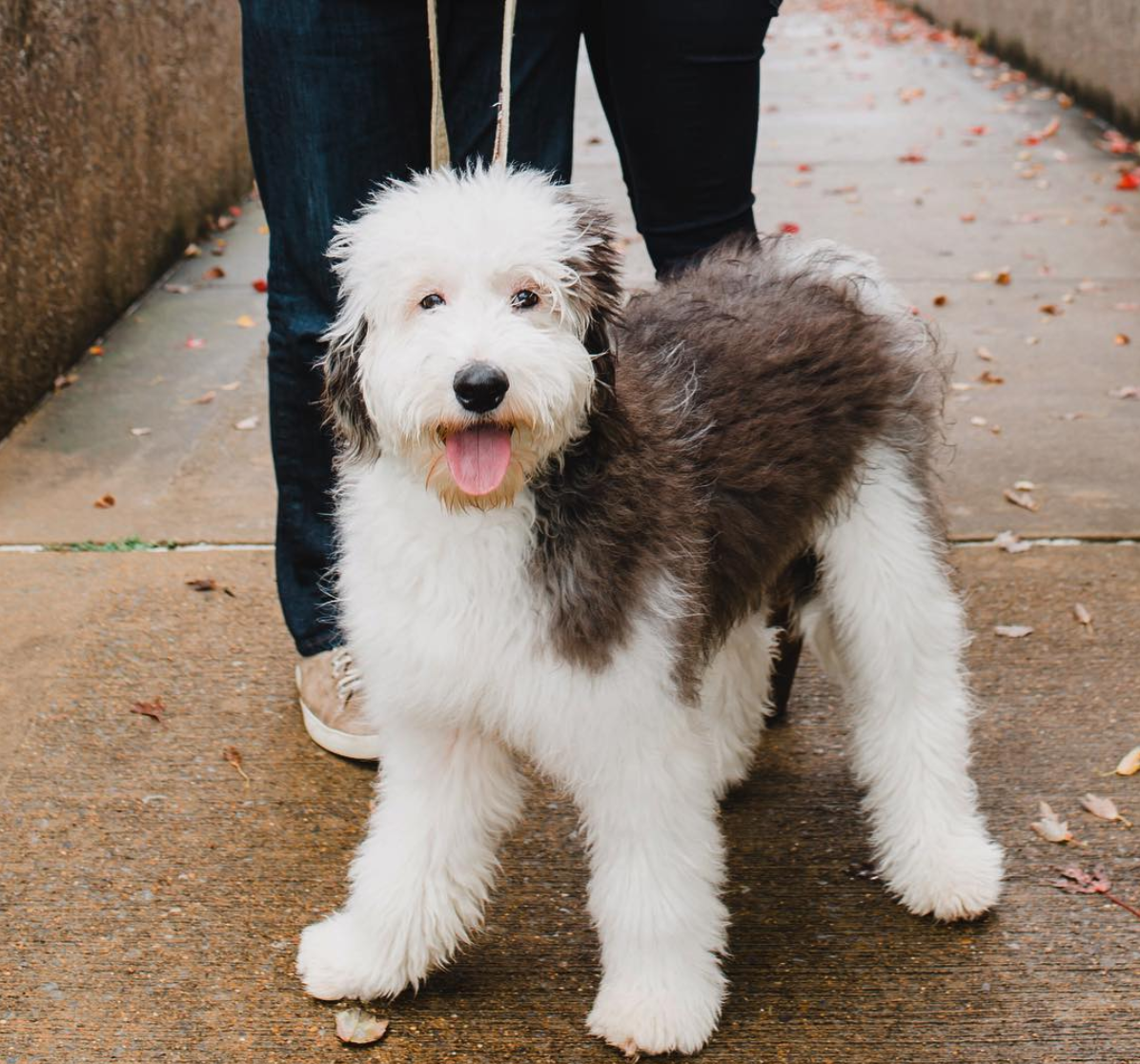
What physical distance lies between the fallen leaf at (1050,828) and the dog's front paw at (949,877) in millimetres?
216

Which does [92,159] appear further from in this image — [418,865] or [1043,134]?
[1043,134]

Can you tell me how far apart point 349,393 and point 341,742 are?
139cm

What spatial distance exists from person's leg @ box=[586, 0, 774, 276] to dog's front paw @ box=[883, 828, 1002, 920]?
153cm

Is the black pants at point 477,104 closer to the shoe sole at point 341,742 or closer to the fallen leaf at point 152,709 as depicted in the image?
the shoe sole at point 341,742

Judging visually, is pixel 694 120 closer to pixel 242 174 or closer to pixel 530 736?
pixel 530 736

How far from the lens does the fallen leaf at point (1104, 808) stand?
3250 millimetres

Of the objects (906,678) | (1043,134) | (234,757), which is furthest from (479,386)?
(1043,134)

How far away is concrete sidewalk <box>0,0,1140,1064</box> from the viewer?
271 cm

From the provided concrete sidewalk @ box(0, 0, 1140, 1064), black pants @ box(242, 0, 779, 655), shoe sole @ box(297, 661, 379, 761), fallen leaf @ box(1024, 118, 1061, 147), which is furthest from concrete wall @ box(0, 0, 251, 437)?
fallen leaf @ box(1024, 118, 1061, 147)

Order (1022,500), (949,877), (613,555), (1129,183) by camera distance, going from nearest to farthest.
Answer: (613,555), (949,877), (1022,500), (1129,183)

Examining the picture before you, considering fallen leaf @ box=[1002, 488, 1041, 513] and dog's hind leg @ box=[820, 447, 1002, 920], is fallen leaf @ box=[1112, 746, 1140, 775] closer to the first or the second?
dog's hind leg @ box=[820, 447, 1002, 920]

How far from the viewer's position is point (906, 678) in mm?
3068

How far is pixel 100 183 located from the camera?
20.6 ft

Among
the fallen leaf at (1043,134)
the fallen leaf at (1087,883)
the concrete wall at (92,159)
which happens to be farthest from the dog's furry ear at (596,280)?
the fallen leaf at (1043,134)
